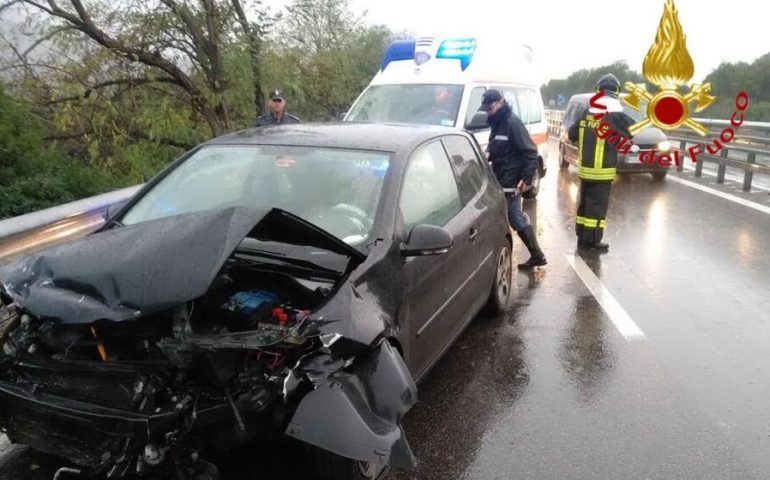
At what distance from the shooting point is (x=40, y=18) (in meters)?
9.62

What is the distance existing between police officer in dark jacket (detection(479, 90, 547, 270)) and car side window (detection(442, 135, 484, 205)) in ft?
4.48

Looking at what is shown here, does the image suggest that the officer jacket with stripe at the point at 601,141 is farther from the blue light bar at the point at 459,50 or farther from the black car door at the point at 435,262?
the black car door at the point at 435,262

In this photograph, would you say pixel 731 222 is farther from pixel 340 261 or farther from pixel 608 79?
pixel 340 261

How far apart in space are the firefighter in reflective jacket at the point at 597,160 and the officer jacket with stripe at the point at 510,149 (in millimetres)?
1124

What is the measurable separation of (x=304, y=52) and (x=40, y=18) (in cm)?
537

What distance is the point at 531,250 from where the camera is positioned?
6.47 meters

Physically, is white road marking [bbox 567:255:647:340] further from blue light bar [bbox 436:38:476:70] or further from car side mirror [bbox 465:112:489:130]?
blue light bar [bbox 436:38:476:70]

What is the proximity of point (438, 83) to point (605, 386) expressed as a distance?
5996 mm

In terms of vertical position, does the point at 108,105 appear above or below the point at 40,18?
below

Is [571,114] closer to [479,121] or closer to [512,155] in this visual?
[479,121]

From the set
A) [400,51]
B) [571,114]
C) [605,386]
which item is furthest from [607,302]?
[571,114]

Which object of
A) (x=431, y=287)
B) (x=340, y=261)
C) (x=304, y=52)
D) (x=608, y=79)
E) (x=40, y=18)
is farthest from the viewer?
(x=304, y=52)

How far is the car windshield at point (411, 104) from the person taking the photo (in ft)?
27.9

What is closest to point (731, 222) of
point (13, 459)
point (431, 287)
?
point (431, 287)
